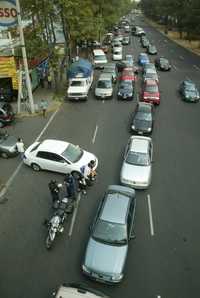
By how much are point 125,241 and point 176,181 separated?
6323mm

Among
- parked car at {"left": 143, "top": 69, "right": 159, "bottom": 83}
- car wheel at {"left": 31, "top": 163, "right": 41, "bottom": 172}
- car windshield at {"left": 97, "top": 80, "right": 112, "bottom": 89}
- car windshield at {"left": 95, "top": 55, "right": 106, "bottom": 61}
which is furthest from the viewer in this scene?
car windshield at {"left": 95, "top": 55, "right": 106, "bottom": 61}

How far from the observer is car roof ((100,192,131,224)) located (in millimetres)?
13383

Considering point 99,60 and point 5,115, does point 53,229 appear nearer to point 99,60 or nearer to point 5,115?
point 5,115

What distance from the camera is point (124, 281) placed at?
39.6 ft

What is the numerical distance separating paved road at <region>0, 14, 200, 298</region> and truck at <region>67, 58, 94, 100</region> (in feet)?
18.9

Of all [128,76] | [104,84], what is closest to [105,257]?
[104,84]

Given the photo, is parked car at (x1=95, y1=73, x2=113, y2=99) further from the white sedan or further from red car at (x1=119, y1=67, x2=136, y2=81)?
the white sedan

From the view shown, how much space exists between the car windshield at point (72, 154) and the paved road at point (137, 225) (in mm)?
1395

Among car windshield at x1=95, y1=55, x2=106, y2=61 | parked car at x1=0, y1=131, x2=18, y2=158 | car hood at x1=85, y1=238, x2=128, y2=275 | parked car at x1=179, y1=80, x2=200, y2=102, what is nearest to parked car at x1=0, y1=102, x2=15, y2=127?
parked car at x1=0, y1=131, x2=18, y2=158

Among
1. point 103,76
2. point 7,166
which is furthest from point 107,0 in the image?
point 7,166

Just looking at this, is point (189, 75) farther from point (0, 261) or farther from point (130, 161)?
point (0, 261)

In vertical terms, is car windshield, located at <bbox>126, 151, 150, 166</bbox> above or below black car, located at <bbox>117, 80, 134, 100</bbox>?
below

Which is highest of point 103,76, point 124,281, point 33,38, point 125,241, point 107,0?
point 107,0

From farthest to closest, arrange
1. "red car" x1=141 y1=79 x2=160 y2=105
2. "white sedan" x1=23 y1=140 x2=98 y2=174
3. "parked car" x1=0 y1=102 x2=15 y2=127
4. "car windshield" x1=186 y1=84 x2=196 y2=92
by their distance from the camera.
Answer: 1. "car windshield" x1=186 y1=84 x2=196 y2=92
2. "red car" x1=141 y1=79 x2=160 y2=105
3. "parked car" x1=0 y1=102 x2=15 y2=127
4. "white sedan" x1=23 y1=140 x2=98 y2=174
